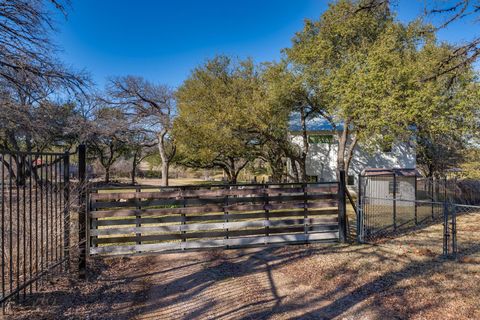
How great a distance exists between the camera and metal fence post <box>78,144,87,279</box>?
4.81m

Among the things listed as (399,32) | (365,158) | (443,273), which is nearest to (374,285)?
(443,273)

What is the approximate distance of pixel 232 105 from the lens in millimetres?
14727

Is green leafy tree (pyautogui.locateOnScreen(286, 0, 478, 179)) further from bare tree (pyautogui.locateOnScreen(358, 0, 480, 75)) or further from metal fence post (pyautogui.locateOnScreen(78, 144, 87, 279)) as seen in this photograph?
metal fence post (pyautogui.locateOnScreen(78, 144, 87, 279))

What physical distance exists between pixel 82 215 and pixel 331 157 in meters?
20.4

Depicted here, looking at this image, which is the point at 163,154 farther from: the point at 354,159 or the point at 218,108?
the point at 354,159

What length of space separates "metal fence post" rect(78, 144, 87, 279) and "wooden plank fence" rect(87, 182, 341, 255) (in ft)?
1.06

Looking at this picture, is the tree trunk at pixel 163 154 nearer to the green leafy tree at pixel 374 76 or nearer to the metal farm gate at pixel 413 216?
the green leafy tree at pixel 374 76

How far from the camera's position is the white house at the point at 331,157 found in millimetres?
22125

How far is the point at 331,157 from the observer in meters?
23.2

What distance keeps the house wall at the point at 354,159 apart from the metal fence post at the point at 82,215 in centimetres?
1820

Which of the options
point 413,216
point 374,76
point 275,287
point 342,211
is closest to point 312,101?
point 374,76

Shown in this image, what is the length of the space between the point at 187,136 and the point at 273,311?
505 inches

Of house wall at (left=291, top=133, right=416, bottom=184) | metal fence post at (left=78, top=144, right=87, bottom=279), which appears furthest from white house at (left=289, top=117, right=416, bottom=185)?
metal fence post at (left=78, top=144, right=87, bottom=279)

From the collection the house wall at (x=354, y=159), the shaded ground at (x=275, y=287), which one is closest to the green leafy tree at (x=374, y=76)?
the house wall at (x=354, y=159)
